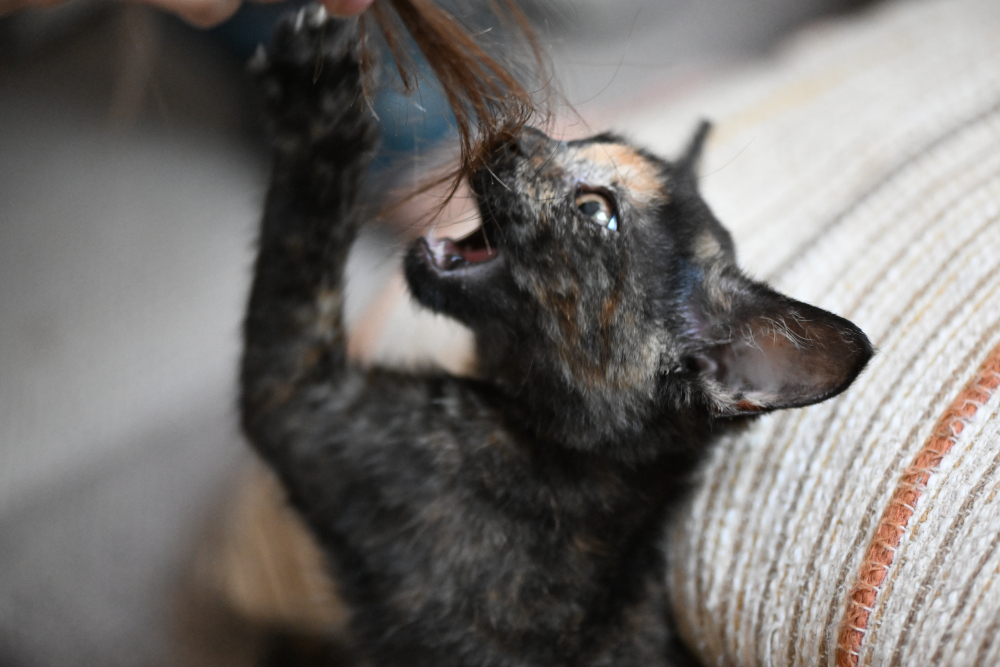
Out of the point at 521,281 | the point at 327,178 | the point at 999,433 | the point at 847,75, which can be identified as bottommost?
the point at 999,433

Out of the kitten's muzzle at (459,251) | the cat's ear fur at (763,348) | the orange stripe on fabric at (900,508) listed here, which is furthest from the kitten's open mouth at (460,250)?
the orange stripe on fabric at (900,508)

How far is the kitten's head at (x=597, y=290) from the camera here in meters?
1.11

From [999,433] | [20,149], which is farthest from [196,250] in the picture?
[999,433]

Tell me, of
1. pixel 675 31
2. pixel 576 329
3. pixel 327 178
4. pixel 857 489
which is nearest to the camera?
pixel 857 489

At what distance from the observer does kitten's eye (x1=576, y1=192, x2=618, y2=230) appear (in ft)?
3.67

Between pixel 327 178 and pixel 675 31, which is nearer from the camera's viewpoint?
pixel 327 178

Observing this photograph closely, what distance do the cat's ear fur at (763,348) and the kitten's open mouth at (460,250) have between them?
368 millimetres

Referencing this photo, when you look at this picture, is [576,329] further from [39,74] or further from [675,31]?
[675,31]

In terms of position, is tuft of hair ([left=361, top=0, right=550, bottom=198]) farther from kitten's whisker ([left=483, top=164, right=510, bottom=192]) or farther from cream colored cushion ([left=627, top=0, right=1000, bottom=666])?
cream colored cushion ([left=627, top=0, right=1000, bottom=666])

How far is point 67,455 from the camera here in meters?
1.77

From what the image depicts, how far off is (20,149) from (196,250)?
1.70ft

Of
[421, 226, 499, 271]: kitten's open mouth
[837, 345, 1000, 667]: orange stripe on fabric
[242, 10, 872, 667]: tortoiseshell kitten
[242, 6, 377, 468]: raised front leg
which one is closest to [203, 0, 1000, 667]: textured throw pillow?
[837, 345, 1000, 667]: orange stripe on fabric

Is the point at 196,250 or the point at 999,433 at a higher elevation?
the point at 196,250

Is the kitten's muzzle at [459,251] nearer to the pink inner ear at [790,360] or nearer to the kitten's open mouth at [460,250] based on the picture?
→ the kitten's open mouth at [460,250]
